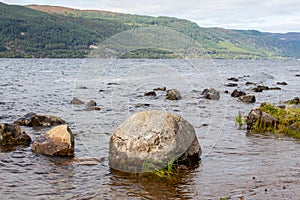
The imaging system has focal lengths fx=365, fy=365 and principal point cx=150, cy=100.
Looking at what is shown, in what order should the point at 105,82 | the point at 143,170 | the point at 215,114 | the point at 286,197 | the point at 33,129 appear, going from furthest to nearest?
the point at 105,82 < the point at 215,114 < the point at 33,129 < the point at 143,170 < the point at 286,197

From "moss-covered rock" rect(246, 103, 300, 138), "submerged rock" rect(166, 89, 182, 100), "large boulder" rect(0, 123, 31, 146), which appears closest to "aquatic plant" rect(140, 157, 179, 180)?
"large boulder" rect(0, 123, 31, 146)

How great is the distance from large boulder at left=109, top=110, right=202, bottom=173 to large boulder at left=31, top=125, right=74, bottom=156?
91.0 inches

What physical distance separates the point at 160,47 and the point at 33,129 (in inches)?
330

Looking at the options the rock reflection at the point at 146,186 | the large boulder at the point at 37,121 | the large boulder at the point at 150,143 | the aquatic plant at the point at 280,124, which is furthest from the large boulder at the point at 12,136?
the aquatic plant at the point at 280,124

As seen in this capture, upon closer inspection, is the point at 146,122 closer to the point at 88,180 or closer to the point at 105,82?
the point at 88,180

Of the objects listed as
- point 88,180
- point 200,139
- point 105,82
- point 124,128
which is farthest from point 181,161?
point 105,82

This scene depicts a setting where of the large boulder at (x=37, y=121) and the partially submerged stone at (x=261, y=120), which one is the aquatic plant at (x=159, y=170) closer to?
the partially submerged stone at (x=261, y=120)

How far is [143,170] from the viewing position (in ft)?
37.7

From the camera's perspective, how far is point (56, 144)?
13.8m

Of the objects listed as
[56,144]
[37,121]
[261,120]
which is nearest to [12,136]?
[56,144]

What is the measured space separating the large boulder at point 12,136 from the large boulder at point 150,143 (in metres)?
5.08

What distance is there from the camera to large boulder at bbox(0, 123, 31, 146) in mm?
15141

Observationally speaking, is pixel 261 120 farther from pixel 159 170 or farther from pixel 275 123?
pixel 159 170

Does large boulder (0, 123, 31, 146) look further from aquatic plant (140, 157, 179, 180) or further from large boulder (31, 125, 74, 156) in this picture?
aquatic plant (140, 157, 179, 180)
